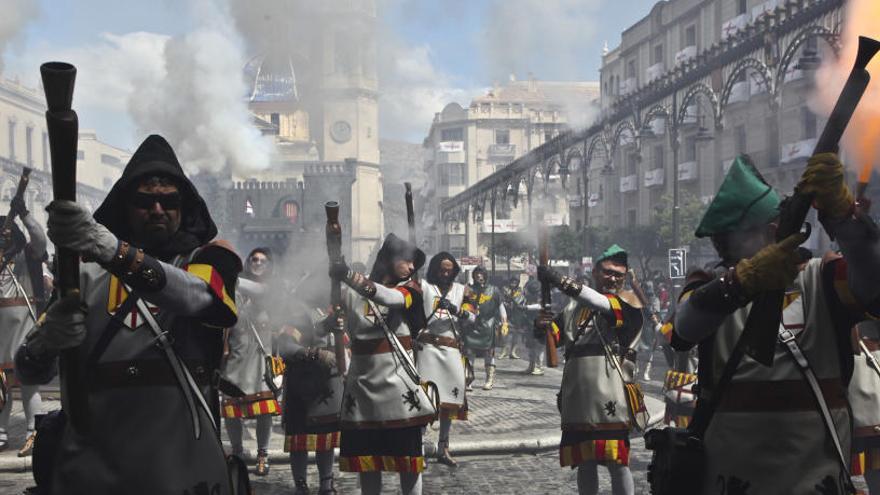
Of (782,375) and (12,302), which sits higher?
(12,302)

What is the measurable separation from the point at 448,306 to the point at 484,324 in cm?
728

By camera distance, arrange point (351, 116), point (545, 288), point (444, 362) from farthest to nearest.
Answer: point (351, 116) → point (444, 362) → point (545, 288)

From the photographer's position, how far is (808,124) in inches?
1455

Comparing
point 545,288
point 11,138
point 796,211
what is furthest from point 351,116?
point 796,211

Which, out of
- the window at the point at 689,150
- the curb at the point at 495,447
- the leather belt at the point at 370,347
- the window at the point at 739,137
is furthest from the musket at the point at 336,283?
the window at the point at 689,150

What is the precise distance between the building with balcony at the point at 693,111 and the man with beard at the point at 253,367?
840 centimetres

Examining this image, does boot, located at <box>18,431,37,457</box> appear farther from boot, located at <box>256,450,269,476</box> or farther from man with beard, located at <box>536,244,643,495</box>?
man with beard, located at <box>536,244,643,495</box>

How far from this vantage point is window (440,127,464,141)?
10062 centimetres

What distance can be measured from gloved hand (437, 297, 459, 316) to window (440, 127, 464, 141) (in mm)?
90506

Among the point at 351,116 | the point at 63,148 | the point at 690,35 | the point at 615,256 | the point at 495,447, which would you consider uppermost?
the point at 351,116

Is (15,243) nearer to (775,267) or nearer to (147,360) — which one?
(147,360)

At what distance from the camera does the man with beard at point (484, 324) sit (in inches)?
652

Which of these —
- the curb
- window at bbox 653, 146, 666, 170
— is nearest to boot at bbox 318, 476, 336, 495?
the curb

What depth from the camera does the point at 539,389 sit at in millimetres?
16188
